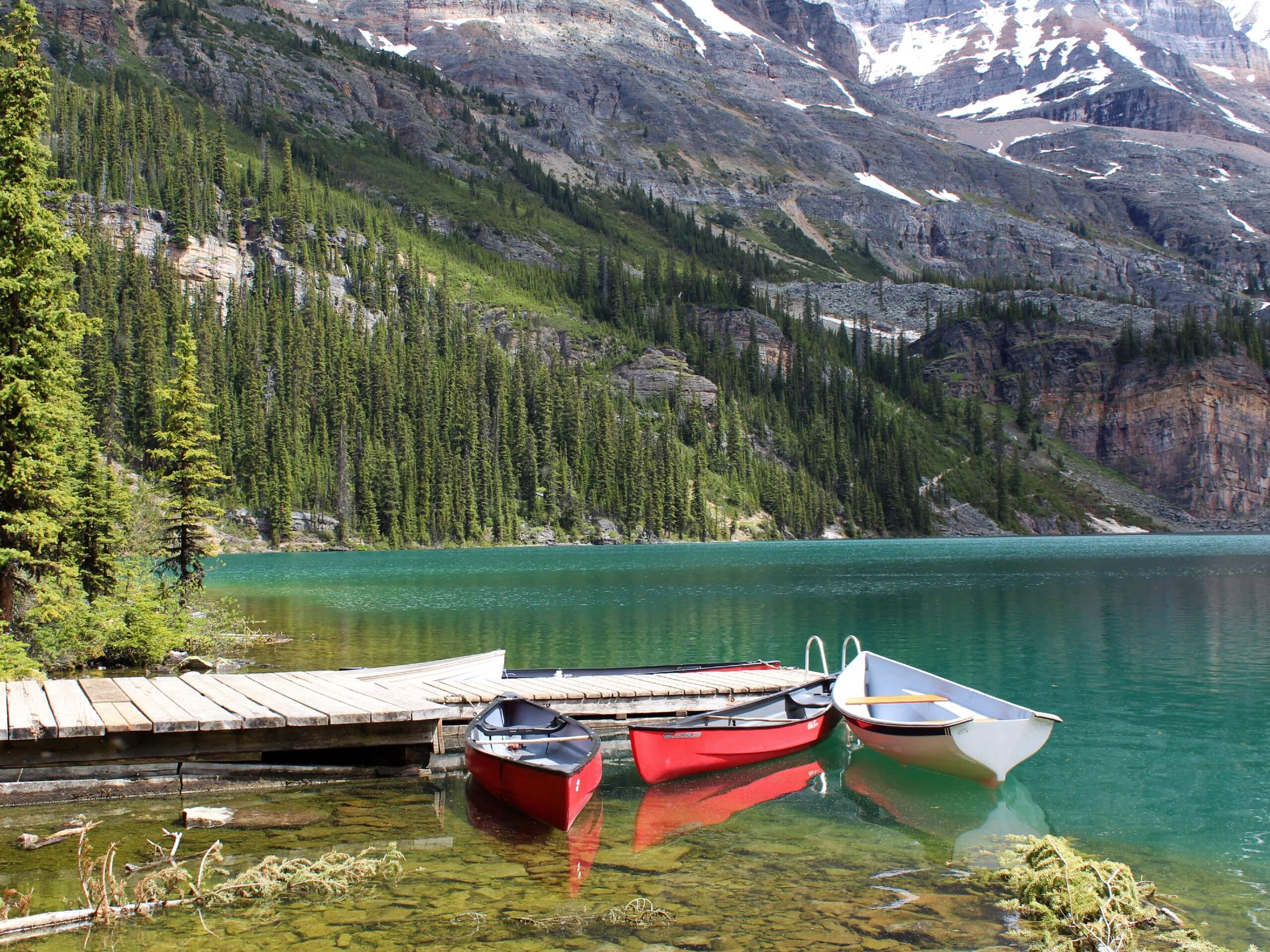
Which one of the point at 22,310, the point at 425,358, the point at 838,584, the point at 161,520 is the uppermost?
the point at 425,358

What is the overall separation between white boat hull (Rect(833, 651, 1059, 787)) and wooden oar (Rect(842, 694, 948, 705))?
0.34 feet

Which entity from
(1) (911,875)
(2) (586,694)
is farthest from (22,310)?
(1) (911,875)

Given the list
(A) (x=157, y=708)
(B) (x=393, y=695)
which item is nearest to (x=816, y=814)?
(B) (x=393, y=695)

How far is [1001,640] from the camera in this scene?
3847 cm

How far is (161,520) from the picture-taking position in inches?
1559

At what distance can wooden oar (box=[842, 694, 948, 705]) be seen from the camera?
20031 millimetres

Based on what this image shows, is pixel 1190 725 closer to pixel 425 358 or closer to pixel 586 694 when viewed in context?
pixel 586 694

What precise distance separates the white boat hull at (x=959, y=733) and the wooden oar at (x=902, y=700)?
0.10 m

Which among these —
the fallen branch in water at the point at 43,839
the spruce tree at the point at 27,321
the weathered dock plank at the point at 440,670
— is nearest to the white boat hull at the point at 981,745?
the weathered dock plank at the point at 440,670

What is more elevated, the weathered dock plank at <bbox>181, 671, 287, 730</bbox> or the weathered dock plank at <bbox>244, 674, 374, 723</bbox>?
the weathered dock plank at <bbox>181, 671, 287, 730</bbox>

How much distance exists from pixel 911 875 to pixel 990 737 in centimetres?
510

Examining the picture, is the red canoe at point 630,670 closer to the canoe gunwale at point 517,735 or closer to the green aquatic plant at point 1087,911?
the canoe gunwale at point 517,735

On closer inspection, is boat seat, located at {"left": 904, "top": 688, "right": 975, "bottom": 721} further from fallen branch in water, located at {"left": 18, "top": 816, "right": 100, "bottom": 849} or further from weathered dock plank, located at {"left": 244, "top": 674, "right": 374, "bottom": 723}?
fallen branch in water, located at {"left": 18, "top": 816, "right": 100, "bottom": 849}

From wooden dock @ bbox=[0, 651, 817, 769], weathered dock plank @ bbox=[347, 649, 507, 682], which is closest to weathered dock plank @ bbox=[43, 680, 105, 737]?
wooden dock @ bbox=[0, 651, 817, 769]
